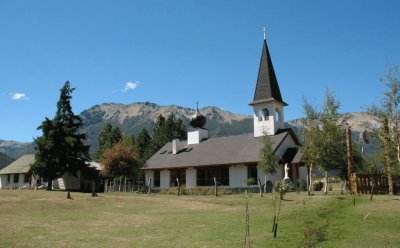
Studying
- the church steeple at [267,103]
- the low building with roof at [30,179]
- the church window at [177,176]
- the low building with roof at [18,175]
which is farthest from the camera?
the low building with roof at [18,175]

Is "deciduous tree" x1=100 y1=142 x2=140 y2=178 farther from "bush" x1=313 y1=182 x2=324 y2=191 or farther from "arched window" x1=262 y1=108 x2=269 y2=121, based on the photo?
"bush" x1=313 y1=182 x2=324 y2=191

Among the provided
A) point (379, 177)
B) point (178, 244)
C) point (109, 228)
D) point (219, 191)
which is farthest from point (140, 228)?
point (219, 191)

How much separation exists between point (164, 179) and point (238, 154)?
1096 centimetres

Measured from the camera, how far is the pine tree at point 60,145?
1896 inches

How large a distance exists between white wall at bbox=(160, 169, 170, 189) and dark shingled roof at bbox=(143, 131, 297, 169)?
3.22 feet

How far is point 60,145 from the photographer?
1933 inches

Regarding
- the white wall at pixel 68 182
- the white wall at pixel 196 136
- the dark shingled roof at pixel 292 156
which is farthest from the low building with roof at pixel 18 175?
the dark shingled roof at pixel 292 156

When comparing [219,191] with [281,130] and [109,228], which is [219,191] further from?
[109,228]

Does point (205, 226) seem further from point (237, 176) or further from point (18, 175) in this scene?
point (18, 175)

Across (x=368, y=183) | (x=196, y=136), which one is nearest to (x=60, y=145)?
(x=196, y=136)

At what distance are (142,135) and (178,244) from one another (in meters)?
72.1

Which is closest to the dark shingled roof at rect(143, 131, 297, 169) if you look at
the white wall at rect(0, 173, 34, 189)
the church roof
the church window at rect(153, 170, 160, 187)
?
the church window at rect(153, 170, 160, 187)

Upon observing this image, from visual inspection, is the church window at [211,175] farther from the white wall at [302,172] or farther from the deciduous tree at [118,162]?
the deciduous tree at [118,162]

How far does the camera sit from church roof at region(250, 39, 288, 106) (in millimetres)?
47812
